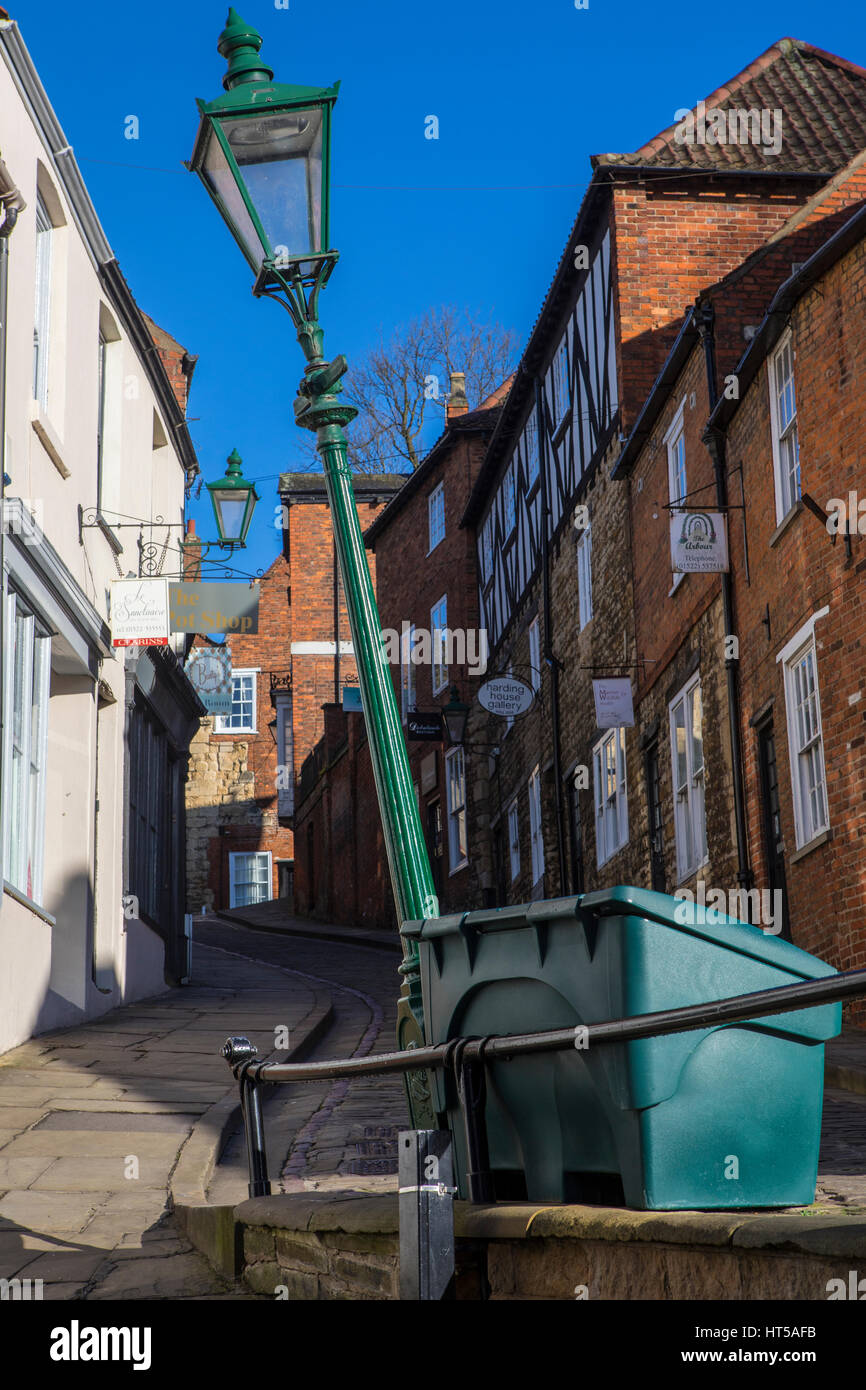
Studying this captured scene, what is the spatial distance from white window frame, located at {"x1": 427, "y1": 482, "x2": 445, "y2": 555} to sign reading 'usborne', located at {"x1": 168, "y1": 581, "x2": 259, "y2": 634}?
53.4 ft

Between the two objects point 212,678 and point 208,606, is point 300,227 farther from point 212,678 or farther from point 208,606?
point 212,678

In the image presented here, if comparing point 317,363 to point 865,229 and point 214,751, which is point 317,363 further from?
point 214,751

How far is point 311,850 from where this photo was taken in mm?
38125

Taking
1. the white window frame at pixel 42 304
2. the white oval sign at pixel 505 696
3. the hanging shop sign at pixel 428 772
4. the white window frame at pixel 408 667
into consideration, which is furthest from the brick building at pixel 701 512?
the white window frame at pixel 42 304

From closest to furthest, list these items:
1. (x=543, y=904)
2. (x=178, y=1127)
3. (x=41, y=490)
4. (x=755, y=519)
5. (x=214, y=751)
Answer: (x=543, y=904) < (x=178, y=1127) < (x=41, y=490) < (x=755, y=519) < (x=214, y=751)

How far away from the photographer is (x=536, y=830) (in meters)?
24.3

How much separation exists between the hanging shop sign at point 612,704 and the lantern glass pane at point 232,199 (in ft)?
37.7

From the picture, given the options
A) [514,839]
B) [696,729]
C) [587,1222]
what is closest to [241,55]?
[587,1222]

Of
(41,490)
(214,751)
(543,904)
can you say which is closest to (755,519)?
(41,490)

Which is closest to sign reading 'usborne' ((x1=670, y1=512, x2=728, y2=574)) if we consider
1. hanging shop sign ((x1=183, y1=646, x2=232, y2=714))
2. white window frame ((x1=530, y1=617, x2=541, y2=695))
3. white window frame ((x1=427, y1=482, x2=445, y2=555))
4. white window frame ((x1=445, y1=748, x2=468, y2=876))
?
hanging shop sign ((x1=183, y1=646, x2=232, y2=714))

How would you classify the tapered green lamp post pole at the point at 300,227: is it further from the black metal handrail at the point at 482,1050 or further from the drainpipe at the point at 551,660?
the drainpipe at the point at 551,660

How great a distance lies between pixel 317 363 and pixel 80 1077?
17.4ft

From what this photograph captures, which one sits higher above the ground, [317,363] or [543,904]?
[317,363]

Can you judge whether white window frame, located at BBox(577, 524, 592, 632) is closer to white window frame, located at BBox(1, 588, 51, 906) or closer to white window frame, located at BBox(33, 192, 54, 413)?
white window frame, located at BBox(33, 192, 54, 413)
